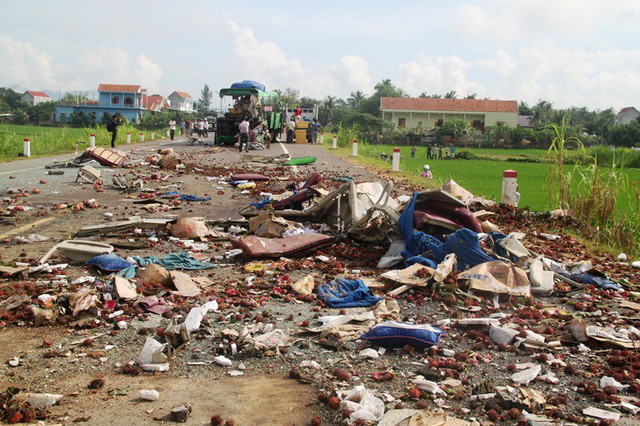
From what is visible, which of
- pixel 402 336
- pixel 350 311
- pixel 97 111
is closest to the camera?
pixel 402 336

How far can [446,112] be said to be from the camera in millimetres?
74438

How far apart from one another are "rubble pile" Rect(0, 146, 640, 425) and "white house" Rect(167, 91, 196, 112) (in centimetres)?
13805

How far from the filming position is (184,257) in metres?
7.72

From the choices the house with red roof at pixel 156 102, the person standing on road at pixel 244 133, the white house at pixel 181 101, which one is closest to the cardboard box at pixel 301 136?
the person standing on road at pixel 244 133

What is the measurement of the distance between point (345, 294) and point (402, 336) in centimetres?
155

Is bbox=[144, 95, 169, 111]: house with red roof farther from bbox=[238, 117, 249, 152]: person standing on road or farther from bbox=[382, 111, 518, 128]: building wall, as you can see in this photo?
bbox=[238, 117, 249, 152]: person standing on road

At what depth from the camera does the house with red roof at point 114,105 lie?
9388 cm

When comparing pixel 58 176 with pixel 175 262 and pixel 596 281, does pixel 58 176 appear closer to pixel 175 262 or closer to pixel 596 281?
pixel 175 262

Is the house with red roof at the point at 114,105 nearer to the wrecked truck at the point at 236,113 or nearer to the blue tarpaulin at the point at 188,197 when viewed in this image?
the wrecked truck at the point at 236,113

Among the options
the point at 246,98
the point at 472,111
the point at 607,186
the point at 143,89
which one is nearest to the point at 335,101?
the point at 143,89

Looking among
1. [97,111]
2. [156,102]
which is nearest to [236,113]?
[97,111]

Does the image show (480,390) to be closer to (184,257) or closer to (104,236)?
(184,257)

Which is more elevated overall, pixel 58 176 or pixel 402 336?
pixel 58 176

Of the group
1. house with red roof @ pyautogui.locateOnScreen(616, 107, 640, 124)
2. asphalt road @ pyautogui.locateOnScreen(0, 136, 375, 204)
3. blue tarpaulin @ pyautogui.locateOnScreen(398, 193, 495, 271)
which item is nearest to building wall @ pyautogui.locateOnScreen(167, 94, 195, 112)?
house with red roof @ pyautogui.locateOnScreen(616, 107, 640, 124)
